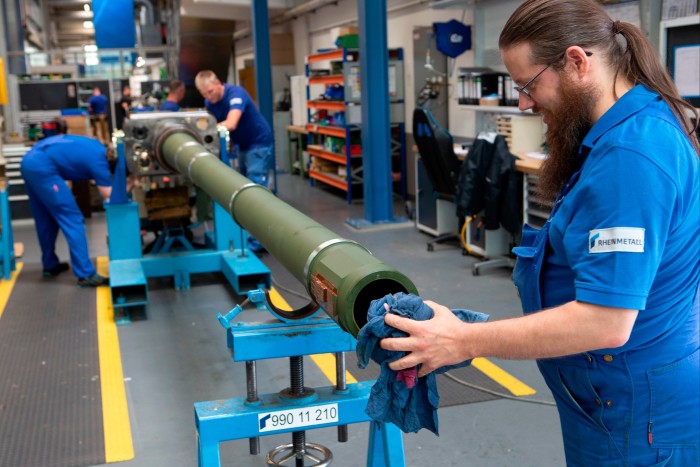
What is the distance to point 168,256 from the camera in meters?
5.70

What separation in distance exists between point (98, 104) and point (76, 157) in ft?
21.1

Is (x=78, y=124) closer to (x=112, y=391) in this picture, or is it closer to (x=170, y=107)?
(x=170, y=107)

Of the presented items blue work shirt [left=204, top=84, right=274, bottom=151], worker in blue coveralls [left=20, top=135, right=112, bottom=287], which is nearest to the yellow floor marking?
worker in blue coveralls [left=20, top=135, right=112, bottom=287]

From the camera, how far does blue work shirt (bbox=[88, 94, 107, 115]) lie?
1160 cm

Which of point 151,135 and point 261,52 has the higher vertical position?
point 261,52

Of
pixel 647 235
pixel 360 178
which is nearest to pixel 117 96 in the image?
pixel 360 178

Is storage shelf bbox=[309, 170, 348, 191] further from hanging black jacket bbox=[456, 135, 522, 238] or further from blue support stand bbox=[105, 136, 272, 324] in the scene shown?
hanging black jacket bbox=[456, 135, 522, 238]

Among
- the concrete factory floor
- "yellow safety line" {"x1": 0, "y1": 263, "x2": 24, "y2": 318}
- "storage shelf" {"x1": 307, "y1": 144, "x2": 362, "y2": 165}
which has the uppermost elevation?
Answer: "storage shelf" {"x1": 307, "y1": 144, "x2": 362, "y2": 165}

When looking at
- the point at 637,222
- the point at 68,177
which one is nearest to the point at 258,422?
the point at 637,222

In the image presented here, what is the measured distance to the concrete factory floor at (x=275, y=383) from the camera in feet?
9.89

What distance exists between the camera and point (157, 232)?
668cm

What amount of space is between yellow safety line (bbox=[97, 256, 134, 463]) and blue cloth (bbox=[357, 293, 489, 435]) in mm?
1977

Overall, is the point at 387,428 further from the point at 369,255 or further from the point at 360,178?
the point at 360,178

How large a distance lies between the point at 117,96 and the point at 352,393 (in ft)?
34.9
